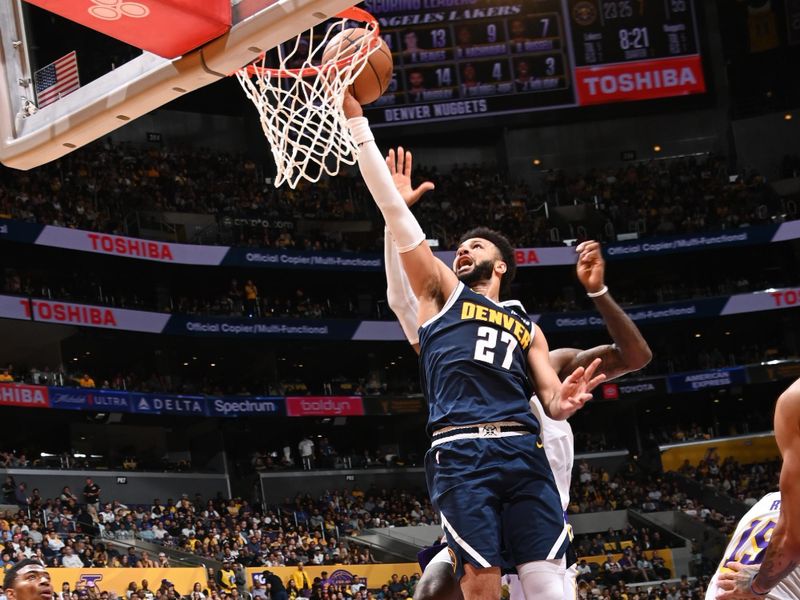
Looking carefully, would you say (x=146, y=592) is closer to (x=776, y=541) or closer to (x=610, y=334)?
(x=610, y=334)

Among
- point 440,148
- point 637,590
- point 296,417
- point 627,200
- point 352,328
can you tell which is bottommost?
point 637,590

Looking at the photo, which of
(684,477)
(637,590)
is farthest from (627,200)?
(637,590)

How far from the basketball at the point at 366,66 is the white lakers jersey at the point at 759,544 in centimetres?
256

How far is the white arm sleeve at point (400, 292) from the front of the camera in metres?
4.56

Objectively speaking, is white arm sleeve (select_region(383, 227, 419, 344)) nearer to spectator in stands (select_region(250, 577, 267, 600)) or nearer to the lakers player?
the lakers player

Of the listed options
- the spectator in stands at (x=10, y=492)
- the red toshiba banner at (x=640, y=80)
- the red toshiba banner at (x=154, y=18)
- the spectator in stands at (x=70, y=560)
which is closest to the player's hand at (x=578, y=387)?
the red toshiba banner at (x=154, y=18)

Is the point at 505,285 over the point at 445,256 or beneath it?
beneath

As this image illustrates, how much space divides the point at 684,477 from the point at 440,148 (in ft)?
43.2

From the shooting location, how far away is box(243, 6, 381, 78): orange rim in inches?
225

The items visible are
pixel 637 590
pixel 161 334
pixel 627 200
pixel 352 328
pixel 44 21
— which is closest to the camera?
pixel 44 21

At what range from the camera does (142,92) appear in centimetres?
506

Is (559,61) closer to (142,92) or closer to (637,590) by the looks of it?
(637,590)

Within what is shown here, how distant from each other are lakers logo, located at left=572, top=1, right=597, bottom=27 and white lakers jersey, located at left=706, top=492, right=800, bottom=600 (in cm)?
2924

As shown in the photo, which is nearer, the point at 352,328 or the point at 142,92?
the point at 142,92
